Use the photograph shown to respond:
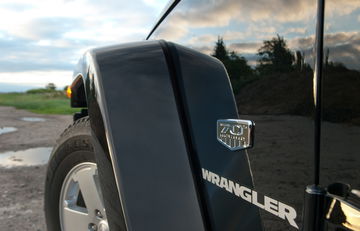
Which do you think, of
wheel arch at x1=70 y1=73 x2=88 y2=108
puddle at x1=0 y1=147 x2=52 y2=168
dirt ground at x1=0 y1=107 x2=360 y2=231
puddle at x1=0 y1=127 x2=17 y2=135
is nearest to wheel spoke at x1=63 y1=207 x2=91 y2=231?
wheel arch at x1=70 y1=73 x2=88 y2=108

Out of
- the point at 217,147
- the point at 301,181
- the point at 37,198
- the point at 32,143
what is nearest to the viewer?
the point at 301,181

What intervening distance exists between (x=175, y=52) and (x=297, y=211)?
77 centimetres

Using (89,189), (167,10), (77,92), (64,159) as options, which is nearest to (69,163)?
(64,159)

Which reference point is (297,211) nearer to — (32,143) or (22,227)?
(22,227)

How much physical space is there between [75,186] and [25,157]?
3817 mm

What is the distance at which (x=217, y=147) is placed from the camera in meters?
1.35

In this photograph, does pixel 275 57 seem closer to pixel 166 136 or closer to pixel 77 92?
pixel 166 136

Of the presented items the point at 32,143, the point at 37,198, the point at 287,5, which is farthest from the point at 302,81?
the point at 32,143

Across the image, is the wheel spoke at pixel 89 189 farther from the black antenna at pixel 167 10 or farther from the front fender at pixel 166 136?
the black antenna at pixel 167 10

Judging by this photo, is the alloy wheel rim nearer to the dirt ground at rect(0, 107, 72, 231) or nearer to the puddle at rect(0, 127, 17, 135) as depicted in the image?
the dirt ground at rect(0, 107, 72, 231)

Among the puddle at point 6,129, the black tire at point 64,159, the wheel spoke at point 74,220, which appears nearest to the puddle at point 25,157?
the puddle at point 6,129

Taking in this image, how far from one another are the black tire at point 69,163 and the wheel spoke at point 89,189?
57mm

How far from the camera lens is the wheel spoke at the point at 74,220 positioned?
189 cm

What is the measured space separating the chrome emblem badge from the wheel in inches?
26.7
